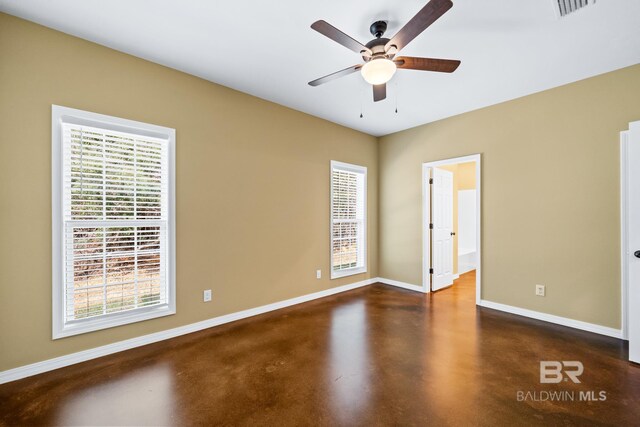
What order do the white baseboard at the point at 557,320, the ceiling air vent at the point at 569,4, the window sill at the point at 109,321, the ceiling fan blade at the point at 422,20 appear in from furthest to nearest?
the white baseboard at the point at 557,320 → the window sill at the point at 109,321 → the ceiling air vent at the point at 569,4 → the ceiling fan blade at the point at 422,20

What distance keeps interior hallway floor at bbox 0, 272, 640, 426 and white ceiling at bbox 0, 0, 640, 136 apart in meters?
2.81

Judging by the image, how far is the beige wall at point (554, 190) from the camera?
2.90 m

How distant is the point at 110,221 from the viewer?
2.51m

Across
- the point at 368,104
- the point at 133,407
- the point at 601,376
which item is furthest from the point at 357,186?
the point at 133,407

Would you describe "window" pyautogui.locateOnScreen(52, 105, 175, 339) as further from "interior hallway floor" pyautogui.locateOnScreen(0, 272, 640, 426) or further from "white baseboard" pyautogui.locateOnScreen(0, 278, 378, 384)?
"interior hallway floor" pyautogui.locateOnScreen(0, 272, 640, 426)

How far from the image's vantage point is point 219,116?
10.6ft

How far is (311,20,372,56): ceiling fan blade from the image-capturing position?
1.72m

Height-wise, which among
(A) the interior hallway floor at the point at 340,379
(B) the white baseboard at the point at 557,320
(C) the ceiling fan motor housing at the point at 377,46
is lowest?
(A) the interior hallway floor at the point at 340,379

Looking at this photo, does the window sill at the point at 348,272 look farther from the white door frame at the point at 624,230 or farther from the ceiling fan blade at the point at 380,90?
the white door frame at the point at 624,230

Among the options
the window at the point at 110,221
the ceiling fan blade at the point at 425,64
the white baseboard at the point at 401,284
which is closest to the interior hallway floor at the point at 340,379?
the window at the point at 110,221

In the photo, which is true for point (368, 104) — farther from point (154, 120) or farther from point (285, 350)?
point (285, 350)

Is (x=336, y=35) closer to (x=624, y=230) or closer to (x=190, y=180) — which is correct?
(x=190, y=180)

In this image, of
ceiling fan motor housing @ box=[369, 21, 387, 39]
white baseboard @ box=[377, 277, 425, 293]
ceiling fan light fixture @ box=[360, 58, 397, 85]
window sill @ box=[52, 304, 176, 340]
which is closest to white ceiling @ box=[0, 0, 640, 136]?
ceiling fan motor housing @ box=[369, 21, 387, 39]

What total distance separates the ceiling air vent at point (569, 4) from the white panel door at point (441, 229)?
264 cm
